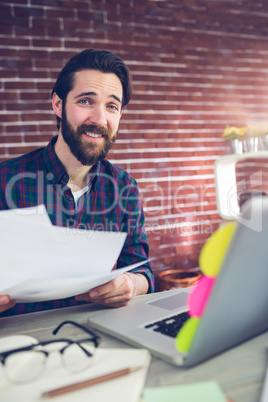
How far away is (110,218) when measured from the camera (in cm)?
147

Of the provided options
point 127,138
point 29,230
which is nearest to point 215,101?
point 127,138

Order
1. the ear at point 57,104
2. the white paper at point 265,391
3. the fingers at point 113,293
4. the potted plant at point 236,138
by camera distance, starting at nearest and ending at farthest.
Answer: the white paper at point 265,391 → the fingers at point 113,293 → the ear at point 57,104 → the potted plant at point 236,138

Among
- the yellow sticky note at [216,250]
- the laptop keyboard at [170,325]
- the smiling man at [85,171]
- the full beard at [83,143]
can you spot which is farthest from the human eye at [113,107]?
the yellow sticky note at [216,250]

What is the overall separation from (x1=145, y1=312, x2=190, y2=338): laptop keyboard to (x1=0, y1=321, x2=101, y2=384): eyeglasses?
15 cm

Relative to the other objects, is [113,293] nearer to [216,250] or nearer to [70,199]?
[216,250]

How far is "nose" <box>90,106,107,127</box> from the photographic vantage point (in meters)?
1.58

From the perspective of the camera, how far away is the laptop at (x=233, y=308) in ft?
1.56

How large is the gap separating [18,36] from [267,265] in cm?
270

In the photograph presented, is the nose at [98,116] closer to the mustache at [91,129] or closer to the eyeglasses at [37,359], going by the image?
the mustache at [91,129]

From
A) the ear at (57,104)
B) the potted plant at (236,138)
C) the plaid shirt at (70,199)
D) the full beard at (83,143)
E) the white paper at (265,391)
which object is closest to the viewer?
the white paper at (265,391)

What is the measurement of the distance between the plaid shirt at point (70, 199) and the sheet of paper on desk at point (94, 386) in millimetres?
811

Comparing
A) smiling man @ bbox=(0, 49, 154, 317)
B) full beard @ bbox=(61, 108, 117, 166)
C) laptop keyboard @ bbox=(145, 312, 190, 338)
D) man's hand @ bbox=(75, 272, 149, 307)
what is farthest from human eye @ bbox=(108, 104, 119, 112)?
laptop keyboard @ bbox=(145, 312, 190, 338)

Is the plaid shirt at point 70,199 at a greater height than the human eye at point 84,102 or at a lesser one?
lesser

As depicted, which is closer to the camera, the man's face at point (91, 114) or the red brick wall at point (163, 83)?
the man's face at point (91, 114)
